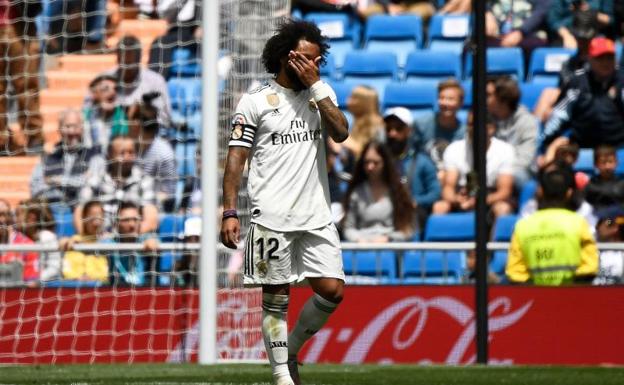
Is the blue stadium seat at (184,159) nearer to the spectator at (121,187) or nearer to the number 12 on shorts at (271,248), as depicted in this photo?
the spectator at (121,187)

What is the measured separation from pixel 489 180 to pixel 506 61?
2.10 m

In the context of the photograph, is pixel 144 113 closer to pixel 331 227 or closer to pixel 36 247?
pixel 36 247

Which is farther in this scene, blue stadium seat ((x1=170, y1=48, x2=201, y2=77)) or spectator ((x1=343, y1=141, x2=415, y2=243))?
blue stadium seat ((x1=170, y1=48, x2=201, y2=77))

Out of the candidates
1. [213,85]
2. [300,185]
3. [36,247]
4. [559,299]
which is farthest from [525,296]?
[300,185]

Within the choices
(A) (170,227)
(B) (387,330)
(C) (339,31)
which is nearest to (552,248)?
(B) (387,330)

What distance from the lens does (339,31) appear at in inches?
679

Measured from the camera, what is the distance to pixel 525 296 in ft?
38.6

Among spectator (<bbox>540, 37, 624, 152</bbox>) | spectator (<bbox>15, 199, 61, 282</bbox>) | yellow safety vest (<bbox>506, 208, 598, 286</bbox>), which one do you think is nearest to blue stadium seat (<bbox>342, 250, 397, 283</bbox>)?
yellow safety vest (<bbox>506, 208, 598, 286</bbox>)

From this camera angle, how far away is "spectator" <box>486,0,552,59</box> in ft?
53.2

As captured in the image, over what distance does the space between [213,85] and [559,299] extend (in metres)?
3.30

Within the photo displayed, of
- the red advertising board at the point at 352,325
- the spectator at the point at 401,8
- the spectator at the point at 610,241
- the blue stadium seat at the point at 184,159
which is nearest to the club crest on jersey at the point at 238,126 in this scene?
the red advertising board at the point at 352,325

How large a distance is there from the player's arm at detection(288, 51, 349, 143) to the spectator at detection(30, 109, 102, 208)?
6692 mm

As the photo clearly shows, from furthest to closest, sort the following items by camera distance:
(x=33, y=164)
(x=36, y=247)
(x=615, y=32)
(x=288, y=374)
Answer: (x=615, y=32), (x=33, y=164), (x=36, y=247), (x=288, y=374)

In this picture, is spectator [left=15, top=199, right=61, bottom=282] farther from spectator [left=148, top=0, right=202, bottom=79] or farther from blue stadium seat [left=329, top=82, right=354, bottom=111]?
blue stadium seat [left=329, top=82, right=354, bottom=111]
